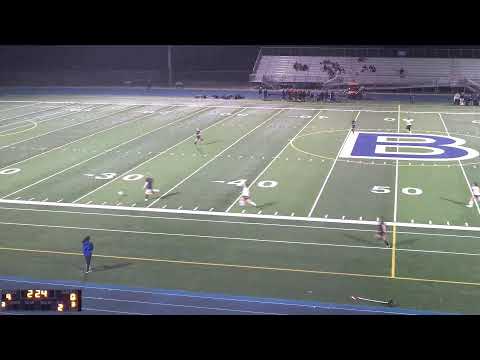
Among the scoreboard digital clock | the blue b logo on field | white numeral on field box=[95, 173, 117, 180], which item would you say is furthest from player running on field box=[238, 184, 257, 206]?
the scoreboard digital clock

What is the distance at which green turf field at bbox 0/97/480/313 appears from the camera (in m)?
14.8

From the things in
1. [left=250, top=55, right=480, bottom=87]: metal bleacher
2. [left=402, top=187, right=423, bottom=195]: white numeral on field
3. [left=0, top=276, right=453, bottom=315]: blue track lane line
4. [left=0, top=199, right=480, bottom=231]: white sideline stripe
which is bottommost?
[left=0, top=276, right=453, bottom=315]: blue track lane line

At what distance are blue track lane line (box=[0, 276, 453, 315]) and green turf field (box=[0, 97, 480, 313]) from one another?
1.78 feet

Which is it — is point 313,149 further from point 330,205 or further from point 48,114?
point 48,114

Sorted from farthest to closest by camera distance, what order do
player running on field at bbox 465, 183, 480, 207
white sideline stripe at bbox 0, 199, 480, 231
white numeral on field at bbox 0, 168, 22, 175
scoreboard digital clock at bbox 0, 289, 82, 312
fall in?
1. white numeral on field at bbox 0, 168, 22, 175
2. player running on field at bbox 465, 183, 480, 207
3. white sideline stripe at bbox 0, 199, 480, 231
4. scoreboard digital clock at bbox 0, 289, 82, 312

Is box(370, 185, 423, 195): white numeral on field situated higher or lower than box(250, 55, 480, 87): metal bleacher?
lower

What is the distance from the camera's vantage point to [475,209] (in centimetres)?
1966

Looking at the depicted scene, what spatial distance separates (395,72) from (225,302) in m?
46.1

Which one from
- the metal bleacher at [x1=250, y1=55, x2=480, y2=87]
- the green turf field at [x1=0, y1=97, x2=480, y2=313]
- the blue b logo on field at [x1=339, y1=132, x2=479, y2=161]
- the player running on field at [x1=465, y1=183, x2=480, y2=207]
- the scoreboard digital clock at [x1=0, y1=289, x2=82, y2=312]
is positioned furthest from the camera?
the metal bleacher at [x1=250, y1=55, x2=480, y2=87]

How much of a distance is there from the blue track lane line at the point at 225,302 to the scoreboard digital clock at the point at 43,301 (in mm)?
2132

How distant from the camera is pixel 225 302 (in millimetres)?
13180

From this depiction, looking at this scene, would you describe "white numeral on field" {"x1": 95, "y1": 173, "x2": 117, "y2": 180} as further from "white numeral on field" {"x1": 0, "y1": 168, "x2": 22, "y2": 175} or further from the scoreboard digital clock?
the scoreboard digital clock

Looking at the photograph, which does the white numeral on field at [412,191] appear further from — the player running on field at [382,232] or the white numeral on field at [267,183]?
the player running on field at [382,232]
